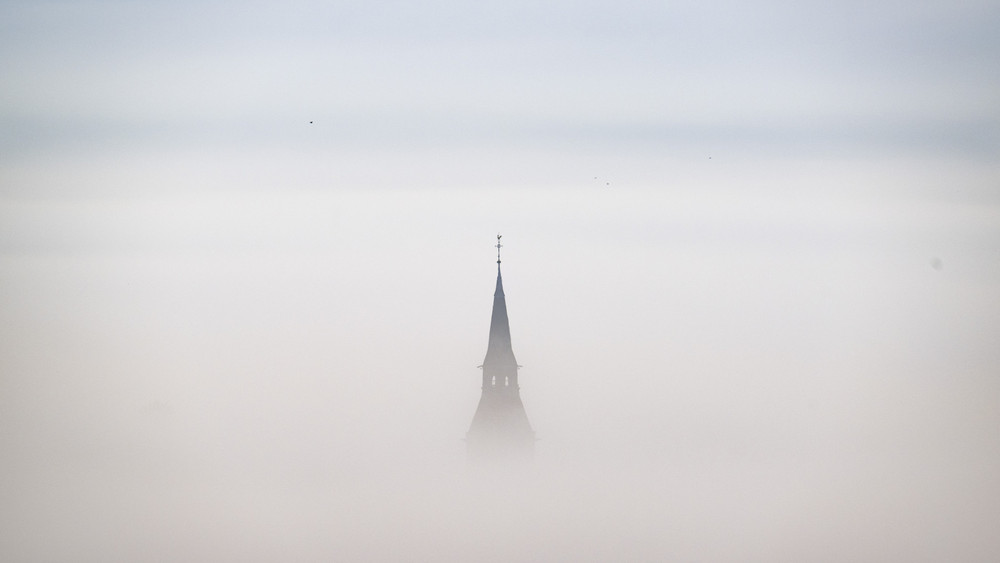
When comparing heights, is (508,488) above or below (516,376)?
below

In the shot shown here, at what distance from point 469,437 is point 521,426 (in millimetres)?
3704

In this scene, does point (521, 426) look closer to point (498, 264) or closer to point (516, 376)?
point (516, 376)

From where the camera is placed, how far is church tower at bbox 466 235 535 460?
130m

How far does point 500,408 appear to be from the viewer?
13250cm

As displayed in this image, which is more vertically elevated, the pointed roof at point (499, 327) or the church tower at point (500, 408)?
the pointed roof at point (499, 327)

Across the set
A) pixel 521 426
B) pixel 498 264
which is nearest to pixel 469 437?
pixel 521 426

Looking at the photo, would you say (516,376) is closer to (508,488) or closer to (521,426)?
(521,426)

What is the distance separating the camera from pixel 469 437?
429 feet

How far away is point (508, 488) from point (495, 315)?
13.3 meters

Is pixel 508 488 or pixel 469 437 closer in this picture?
pixel 508 488

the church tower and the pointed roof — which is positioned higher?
the pointed roof

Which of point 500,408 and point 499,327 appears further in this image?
point 500,408

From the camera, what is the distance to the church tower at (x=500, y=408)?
428 ft

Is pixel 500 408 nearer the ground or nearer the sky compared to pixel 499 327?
nearer the ground
